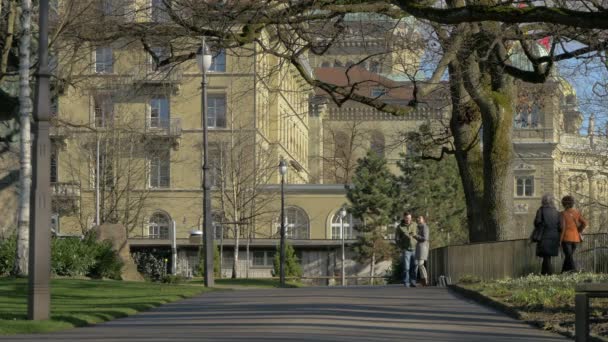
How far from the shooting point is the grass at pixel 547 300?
15.2 m

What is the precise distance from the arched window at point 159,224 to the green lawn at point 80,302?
63.8 metres

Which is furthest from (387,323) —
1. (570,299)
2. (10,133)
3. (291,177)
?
(291,177)

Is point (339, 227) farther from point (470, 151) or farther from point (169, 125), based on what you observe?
point (470, 151)

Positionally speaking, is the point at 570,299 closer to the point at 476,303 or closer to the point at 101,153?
the point at 476,303

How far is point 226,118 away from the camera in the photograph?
91.4 meters

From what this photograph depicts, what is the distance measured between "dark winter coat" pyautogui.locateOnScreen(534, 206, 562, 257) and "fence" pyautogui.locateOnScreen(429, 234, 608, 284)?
3.82ft

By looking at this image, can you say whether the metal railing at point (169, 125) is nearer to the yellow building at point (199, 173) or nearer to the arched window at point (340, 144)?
the yellow building at point (199, 173)

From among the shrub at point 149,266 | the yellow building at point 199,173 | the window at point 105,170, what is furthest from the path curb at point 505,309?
the window at point 105,170

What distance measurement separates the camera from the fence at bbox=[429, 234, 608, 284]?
25562mm

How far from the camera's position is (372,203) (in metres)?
84.0

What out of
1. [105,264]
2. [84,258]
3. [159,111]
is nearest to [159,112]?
[159,111]

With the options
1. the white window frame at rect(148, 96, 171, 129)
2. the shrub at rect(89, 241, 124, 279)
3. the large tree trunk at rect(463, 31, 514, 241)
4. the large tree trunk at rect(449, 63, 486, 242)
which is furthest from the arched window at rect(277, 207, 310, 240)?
the large tree trunk at rect(463, 31, 514, 241)

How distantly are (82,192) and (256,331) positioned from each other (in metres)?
72.6

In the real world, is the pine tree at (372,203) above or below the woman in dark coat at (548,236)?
above
